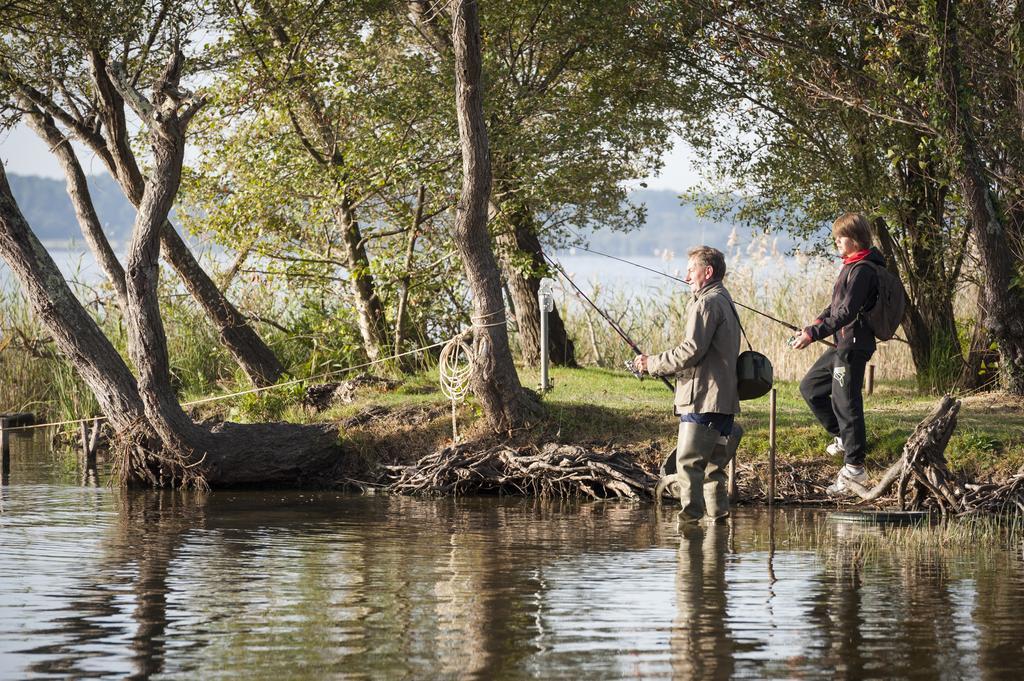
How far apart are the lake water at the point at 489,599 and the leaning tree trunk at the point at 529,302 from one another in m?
6.92

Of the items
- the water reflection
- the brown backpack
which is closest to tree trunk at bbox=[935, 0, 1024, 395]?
the brown backpack

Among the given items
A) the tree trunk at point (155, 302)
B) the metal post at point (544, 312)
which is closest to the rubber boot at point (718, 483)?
the metal post at point (544, 312)

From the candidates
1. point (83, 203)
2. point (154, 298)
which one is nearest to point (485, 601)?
point (154, 298)

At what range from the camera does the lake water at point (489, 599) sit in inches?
235

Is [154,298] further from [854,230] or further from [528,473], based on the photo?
[854,230]

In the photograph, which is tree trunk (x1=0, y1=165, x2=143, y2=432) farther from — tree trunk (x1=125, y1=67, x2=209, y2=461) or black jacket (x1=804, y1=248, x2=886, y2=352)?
black jacket (x1=804, y1=248, x2=886, y2=352)

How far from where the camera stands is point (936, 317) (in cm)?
1670

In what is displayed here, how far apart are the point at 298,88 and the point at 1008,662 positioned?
12.2 m

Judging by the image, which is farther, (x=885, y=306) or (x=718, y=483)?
(x=885, y=306)

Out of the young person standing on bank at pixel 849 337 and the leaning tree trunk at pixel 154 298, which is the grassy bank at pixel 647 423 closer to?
the young person standing on bank at pixel 849 337

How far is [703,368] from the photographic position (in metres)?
9.98

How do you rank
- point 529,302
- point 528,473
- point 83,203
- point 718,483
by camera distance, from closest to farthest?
point 718,483, point 528,473, point 83,203, point 529,302

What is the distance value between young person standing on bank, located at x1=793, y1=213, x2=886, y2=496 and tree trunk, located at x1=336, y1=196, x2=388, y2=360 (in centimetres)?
787

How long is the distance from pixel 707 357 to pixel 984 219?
18.9 ft
